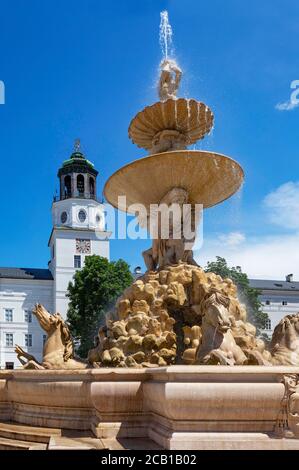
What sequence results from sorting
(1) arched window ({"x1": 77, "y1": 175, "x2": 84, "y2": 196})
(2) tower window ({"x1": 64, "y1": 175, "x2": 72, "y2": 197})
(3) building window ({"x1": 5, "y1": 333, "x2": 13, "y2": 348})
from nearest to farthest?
(3) building window ({"x1": 5, "y1": 333, "x2": 13, "y2": 348}) → (2) tower window ({"x1": 64, "y1": 175, "x2": 72, "y2": 197}) → (1) arched window ({"x1": 77, "y1": 175, "x2": 84, "y2": 196})

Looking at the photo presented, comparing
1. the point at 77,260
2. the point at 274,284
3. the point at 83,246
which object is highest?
the point at 83,246

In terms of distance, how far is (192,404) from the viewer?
5.74 metres

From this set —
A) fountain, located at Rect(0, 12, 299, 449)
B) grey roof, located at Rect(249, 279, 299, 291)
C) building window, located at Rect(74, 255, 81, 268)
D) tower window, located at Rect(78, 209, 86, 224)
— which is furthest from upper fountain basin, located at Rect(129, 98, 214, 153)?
grey roof, located at Rect(249, 279, 299, 291)

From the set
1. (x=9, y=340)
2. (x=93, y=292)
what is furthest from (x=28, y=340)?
(x=93, y=292)

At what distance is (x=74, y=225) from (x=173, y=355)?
5404cm

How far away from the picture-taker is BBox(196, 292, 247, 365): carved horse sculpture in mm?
7893

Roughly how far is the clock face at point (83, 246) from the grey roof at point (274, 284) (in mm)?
20473

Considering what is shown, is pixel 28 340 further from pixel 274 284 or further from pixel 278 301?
pixel 274 284

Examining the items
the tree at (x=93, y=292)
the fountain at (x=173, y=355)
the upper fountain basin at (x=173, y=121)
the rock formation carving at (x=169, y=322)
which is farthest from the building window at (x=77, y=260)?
the rock formation carving at (x=169, y=322)

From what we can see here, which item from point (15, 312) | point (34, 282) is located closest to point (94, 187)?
point (34, 282)

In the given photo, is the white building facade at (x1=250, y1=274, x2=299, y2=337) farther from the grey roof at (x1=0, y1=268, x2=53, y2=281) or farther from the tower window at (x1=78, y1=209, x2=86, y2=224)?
the grey roof at (x1=0, y1=268, x2=53, y2=281)

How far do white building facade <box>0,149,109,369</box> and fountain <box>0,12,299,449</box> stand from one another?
154 ft
